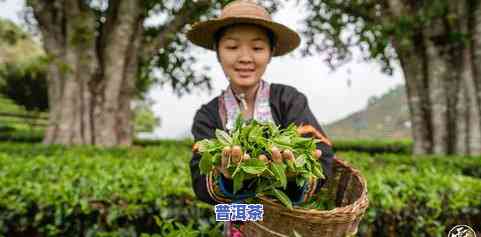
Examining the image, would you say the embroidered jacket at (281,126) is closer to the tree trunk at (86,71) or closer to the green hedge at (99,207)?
the green hedge at (99,207)

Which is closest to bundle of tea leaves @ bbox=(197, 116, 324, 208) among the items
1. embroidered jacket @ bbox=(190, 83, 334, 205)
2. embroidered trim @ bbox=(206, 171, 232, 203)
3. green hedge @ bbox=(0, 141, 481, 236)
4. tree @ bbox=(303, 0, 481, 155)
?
embroidered jacket @ bbox=(190, 83, 334, 205)

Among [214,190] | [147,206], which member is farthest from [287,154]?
[147,206]

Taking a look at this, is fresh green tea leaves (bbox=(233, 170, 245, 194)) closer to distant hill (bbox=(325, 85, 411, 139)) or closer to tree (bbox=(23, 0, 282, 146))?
tree (bbox=(23, 0, 282, 146))

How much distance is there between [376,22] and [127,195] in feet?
27.0

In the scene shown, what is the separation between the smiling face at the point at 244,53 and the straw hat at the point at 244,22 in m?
0.04

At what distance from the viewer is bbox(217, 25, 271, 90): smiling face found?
2.01 meters

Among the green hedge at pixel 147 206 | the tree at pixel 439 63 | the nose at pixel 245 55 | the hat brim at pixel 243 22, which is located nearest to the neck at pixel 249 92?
the nose at pixel 245 55

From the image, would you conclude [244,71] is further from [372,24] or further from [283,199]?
[372,24]

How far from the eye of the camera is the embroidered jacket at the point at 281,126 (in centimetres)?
165

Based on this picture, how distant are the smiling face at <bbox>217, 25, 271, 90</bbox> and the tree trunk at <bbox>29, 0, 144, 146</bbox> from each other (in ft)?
25.3

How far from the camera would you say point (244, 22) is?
6.55ft

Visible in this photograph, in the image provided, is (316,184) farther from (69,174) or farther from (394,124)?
(394,124)

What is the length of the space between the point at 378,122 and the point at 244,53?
37023mm

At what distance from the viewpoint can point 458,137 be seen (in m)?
8.42
